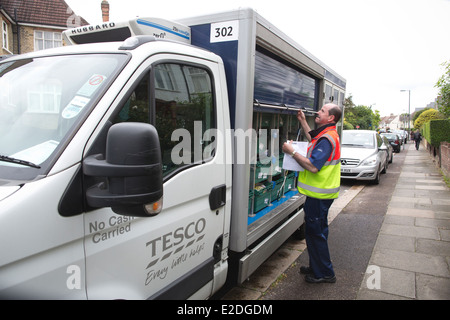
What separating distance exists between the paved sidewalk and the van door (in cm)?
214

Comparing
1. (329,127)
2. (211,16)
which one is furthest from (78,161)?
(329,127)

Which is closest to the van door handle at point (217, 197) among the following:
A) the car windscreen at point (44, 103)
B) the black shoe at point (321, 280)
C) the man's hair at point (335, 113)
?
the car windscreen at point (44, 103)

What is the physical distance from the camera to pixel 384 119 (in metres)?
138

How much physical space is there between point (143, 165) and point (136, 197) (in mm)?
141

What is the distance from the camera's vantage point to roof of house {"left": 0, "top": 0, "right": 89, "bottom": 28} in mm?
20641

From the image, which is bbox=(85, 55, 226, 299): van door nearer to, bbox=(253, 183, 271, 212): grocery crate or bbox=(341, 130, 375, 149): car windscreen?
bbox=(253, 183, 271, 212): grocery crate

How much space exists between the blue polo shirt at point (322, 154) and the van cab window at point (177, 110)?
1274mm

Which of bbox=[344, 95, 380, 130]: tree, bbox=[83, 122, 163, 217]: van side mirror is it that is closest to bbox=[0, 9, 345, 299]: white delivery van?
bbox=[83, 122, 163, 217]: van side mirror

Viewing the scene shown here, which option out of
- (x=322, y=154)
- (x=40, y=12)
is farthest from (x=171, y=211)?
(x=40, y=12)

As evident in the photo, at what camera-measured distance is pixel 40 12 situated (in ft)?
69.3

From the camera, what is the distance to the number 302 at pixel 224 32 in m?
2.74

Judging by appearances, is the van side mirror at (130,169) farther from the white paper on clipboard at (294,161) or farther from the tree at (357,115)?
the tree at (357,115)

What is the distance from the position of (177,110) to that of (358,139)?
10568 millimetres

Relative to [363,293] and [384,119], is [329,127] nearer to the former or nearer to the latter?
[363,293]
